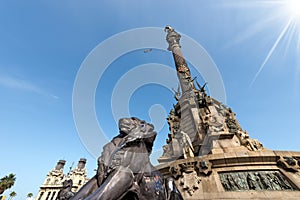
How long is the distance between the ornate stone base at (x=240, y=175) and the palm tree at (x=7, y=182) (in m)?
43.7

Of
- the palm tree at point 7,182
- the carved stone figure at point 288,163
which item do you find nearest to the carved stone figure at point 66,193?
the carved stone figure at point 288,163

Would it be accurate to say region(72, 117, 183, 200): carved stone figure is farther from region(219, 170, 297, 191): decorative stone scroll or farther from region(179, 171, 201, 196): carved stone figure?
region(219, 170, 297, 191): decorative stone scroll

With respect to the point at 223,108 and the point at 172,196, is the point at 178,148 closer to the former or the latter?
the point at 223,108

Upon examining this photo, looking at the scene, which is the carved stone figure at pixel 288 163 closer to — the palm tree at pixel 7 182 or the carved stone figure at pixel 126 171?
the carved stone figure at pixel 126 171

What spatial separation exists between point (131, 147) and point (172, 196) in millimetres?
986

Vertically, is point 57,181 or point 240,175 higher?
point 57,181

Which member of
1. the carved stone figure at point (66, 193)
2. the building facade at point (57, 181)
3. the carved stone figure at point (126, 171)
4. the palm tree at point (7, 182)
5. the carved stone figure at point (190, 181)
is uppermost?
the building facade at point (57, 181)

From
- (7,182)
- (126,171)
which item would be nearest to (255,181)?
(126,171)

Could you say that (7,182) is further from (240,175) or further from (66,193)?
(240,175)

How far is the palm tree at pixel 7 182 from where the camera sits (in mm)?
31413

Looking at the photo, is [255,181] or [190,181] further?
[190,181]

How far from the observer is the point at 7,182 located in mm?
33094

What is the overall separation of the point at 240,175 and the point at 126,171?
18.1 feet

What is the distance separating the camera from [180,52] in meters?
22.3
